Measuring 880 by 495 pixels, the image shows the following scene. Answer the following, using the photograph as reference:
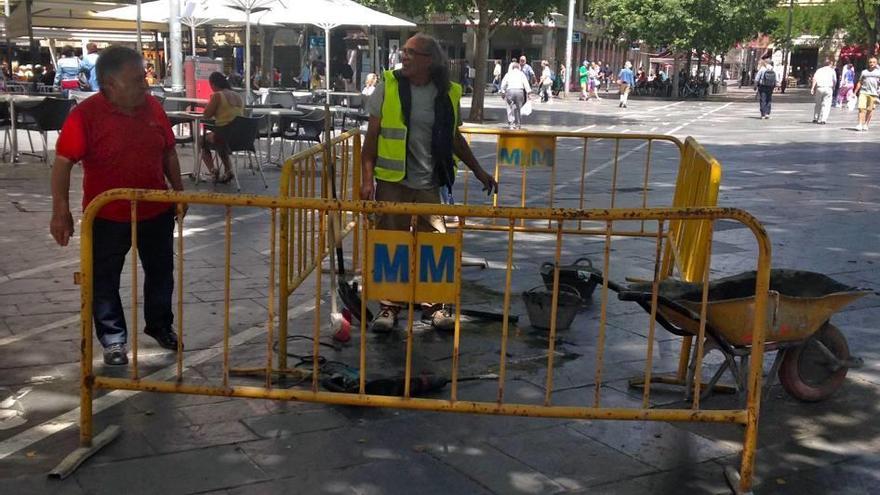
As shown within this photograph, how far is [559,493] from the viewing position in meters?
3.75

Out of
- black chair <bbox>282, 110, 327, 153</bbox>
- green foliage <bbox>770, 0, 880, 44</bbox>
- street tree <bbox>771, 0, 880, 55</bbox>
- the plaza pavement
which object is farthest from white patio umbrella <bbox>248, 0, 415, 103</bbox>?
green foliage <bbox>770, 0, 880, 44</bbox>

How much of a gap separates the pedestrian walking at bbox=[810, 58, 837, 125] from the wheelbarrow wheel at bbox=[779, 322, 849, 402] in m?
22.1

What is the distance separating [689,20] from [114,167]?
139 ft

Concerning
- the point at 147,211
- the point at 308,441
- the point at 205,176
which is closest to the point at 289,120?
the point at 205,176

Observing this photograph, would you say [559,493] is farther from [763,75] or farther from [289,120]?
[763,75]

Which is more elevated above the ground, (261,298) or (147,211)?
(147,211)

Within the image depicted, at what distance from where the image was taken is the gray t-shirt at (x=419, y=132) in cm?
573

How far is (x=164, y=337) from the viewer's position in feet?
17.8

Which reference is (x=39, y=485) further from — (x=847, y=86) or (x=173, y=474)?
(x=847, y=86)

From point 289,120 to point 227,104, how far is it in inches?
81.4

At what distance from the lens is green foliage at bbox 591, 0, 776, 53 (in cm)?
4378

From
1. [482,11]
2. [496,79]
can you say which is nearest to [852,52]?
[496,79]

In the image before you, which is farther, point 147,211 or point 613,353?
point 613,353

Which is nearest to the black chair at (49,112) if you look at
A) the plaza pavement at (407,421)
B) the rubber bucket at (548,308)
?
the plaza pavement at (407,421)
